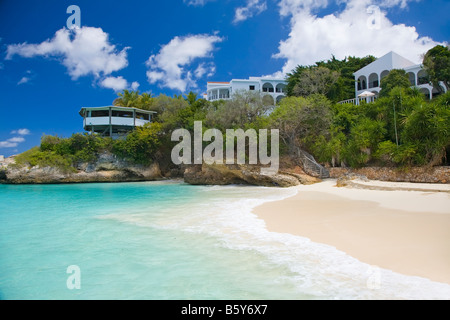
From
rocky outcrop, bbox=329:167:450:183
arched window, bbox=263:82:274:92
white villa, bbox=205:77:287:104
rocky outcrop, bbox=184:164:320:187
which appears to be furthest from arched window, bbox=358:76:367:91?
rocky outcrop, bbox=184:164:320:187

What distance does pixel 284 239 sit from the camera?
5.20 metres

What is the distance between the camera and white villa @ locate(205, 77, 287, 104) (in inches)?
1535

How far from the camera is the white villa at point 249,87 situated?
39.0m

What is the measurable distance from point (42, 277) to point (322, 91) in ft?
94.1

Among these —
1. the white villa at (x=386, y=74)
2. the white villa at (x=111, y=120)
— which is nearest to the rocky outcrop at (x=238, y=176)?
the white villa at (x=111, y=120)

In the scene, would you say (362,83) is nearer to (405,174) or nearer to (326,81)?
(326,81)

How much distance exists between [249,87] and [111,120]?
19.8 m

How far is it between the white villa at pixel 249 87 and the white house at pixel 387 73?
34.7 feet

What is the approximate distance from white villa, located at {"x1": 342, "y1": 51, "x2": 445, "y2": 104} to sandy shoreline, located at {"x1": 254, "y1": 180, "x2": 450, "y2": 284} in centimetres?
1982

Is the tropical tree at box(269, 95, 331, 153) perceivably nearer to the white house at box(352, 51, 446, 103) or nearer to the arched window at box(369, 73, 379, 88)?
the white house at box(352, 51, 446, 103)

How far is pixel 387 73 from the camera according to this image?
28062 mm

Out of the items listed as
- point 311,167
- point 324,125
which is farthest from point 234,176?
point 324,125
